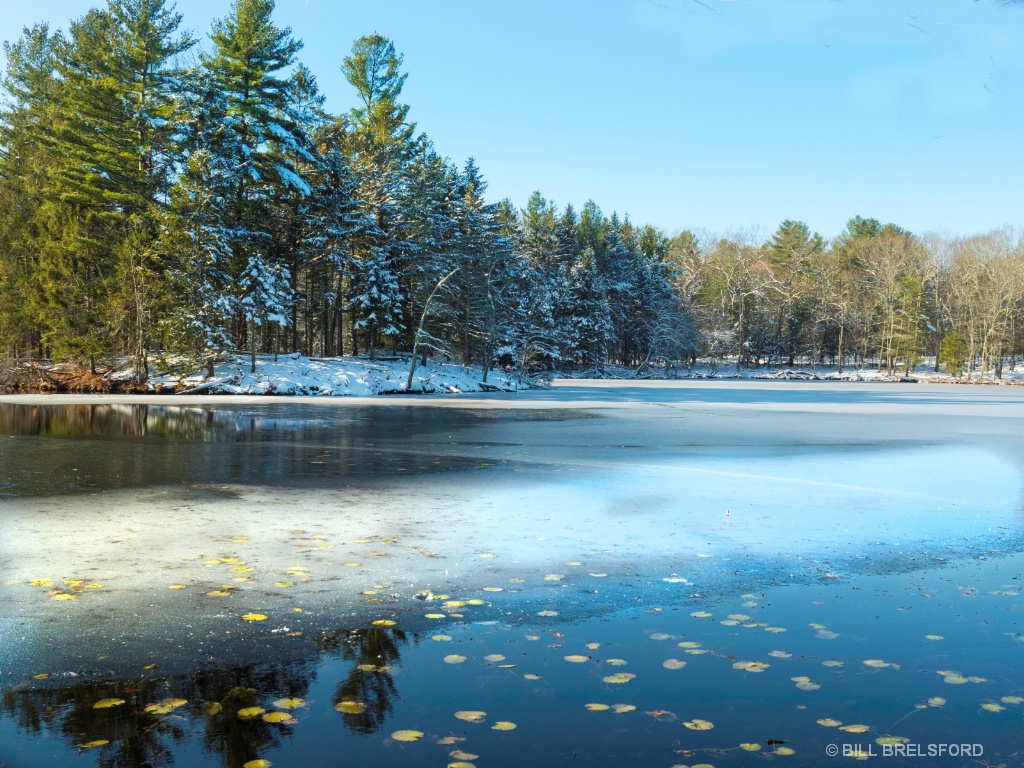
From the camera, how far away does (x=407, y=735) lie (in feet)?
11.3

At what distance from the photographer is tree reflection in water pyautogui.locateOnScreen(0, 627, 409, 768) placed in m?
3.33

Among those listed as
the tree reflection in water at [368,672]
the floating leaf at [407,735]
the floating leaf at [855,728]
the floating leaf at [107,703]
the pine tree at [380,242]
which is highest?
the pine tree at [380,242]

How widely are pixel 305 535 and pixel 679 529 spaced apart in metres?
3.71

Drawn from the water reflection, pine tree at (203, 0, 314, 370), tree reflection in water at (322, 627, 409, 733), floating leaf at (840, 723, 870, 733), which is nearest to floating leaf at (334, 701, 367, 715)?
tree reflection in water at (322, 627, 409, 733)

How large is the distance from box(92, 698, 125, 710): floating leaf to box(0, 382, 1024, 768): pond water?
11 mm

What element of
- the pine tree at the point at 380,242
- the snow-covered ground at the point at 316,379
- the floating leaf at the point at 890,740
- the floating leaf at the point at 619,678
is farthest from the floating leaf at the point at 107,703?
the pine tree at the point at 380,242

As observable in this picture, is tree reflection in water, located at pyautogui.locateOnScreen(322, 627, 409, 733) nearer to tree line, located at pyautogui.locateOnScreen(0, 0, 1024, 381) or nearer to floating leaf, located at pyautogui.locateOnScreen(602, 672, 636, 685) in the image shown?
floating leaf, located at pyautogui.locateOnScreen(602, 672, 636, 685)

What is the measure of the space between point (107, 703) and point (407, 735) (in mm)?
1502

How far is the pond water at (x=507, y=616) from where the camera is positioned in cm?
346

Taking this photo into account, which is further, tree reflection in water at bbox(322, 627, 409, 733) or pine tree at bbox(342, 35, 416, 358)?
pine tree at bbox(342, 35, 416, 358)

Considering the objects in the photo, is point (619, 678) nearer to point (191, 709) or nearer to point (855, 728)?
point (855, 728)

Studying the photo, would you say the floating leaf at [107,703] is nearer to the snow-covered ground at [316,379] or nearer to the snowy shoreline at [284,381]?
the snowy shoreline at [284,381]

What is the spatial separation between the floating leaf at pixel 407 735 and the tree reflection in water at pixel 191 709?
126 millimetres

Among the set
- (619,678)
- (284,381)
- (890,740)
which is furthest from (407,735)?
(284,381)
